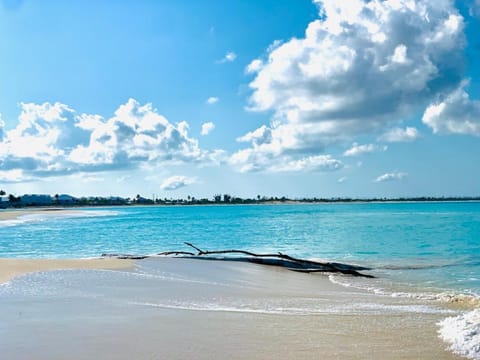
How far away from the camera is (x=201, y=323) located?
8.70m

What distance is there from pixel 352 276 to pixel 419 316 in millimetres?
8509

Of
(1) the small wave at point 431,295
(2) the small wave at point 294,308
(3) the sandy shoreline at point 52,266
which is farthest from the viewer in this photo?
(3) the sandy shoreline at point 52,266

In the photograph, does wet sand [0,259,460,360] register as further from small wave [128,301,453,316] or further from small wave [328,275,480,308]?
small wave [328,275,480,308]

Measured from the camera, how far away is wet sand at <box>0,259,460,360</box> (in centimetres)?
702

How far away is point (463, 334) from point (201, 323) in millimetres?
4593

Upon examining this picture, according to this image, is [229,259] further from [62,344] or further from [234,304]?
[62,344]

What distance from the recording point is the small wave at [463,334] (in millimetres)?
7118

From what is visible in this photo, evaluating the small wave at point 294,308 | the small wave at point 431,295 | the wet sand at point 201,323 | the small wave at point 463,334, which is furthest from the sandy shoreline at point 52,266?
the small wave at point 463,334

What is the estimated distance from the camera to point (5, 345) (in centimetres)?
710

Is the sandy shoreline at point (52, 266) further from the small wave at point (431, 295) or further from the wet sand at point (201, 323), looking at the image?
the small wave at point (431, 295)


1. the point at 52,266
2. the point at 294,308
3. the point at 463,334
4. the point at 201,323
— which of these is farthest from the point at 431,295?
the point at 52,266

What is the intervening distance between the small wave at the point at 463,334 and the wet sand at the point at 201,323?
216 millimetres

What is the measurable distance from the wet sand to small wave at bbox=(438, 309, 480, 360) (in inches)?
8.5

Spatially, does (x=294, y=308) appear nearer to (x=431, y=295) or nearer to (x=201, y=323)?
(x=201, y=323)
